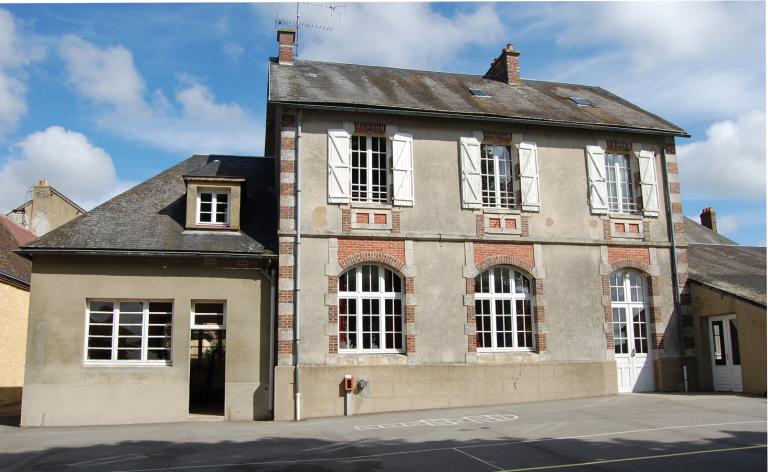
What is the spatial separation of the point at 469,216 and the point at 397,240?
179 centimetres

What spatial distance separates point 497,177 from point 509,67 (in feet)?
15.3

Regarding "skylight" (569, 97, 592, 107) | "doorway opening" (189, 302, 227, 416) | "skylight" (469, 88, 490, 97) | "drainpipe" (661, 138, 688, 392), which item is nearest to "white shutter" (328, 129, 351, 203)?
"doorway opening" (189, 302, 227, 416)

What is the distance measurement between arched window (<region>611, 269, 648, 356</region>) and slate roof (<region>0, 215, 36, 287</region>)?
50.8 ft

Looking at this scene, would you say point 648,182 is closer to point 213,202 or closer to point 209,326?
point 213,202

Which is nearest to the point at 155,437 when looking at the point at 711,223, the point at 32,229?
the point at 32,229

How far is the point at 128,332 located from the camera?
523 inches

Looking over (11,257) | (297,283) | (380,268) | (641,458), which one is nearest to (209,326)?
(297,283)

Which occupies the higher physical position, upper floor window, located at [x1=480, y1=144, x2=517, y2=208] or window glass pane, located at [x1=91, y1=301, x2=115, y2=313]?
upper floor window, located at [x1=480, y1=144, x2=517, y2=208]

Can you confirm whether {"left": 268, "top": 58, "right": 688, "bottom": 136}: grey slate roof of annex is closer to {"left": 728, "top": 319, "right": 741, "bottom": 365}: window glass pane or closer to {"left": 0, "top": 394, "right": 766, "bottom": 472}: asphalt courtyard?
{"left": 728, "top": 319, "right": 741, "bottom": 365}: window glass pane

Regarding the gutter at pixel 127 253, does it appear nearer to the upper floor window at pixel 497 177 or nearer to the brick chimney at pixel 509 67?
the upper floor window at pixel 497 177

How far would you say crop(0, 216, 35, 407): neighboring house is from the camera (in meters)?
17.3

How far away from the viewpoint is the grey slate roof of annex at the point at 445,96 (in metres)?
14.5

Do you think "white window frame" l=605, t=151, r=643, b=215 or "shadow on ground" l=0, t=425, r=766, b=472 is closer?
"shadow on ground" l=0, t=425, r=766, b=472

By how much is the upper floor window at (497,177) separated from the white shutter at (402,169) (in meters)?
1.86
